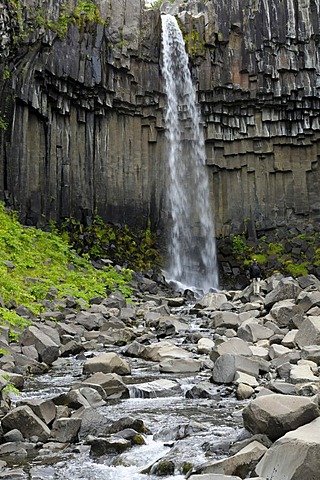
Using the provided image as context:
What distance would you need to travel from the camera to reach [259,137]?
2922 cm

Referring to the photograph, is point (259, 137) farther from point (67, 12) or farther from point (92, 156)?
point (67, 12)

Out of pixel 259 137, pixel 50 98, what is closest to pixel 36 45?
pixel 50 98

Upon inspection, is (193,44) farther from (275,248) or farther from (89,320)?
(89,320)

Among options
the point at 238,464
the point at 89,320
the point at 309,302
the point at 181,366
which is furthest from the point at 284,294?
the point at 238,464

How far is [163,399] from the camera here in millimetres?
7566

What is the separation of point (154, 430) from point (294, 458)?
7.55ft

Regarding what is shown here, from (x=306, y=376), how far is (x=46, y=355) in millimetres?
4335

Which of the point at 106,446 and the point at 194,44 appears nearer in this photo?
the point at 106,446

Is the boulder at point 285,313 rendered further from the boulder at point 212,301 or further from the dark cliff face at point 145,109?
the dark cliff face at point 145,109

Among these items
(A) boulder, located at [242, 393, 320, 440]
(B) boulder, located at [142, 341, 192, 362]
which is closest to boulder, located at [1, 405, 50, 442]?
(A) boulder, located at [242, 393, 320, 440]

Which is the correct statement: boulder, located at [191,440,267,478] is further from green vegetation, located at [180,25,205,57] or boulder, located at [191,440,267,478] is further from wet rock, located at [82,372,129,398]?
green vegetation, located at [180,25,205,57]

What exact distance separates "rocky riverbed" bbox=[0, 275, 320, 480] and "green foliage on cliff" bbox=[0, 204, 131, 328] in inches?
29.5

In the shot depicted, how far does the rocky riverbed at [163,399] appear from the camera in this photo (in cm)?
490

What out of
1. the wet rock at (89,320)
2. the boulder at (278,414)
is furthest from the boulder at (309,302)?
the boulder at (278,414)
